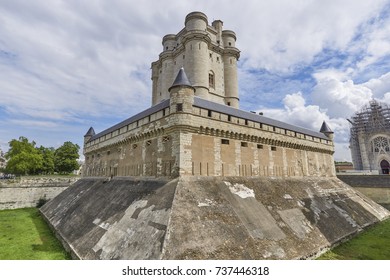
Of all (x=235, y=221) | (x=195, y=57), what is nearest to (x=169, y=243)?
(x=235, y=221)

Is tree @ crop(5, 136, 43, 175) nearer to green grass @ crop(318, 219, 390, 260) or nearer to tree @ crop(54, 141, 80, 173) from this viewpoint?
tree @ crop(54, 141, 80, 173)

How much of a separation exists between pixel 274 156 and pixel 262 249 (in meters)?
12.6

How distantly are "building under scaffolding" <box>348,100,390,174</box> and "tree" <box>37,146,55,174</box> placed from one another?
79.0m

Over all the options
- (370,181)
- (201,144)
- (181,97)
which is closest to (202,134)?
(201,144)

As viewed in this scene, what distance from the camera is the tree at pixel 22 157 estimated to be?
148ft

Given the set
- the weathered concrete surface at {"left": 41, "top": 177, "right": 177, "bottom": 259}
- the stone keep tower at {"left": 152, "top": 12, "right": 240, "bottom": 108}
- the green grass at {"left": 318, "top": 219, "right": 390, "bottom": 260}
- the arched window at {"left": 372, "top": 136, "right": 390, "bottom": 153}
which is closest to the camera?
the weathered concrete surface at {"left": 41, "top": 177, "right": 177, "bottom": 259}

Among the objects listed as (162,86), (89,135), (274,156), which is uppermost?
(162,86)

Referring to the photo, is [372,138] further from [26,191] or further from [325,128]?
[26,191]

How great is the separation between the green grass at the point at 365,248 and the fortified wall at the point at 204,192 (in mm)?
612

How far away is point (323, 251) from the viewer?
13.0 metres

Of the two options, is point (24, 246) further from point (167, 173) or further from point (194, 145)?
point (194, 145)

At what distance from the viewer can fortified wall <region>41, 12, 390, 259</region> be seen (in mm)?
10914

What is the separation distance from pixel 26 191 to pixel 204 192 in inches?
1329

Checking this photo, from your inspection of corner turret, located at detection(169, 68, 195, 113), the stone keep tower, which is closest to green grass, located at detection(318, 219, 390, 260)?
corner turret, located at detection(169, 68, 195, 113)
